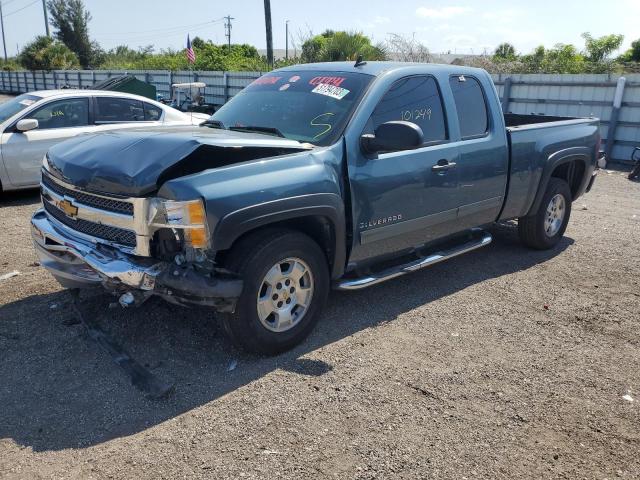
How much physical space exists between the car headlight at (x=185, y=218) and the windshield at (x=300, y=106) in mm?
1190

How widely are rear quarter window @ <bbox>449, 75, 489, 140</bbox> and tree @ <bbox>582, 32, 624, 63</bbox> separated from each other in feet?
82.1

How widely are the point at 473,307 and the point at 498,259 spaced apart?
4.97 feet

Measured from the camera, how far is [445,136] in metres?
4.88

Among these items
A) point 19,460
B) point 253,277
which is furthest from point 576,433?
point 19,460

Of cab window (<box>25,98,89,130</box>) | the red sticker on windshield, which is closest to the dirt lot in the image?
the red sticker on windshield

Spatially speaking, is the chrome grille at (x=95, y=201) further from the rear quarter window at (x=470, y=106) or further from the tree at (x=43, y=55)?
the tree at (x=43, y=55)

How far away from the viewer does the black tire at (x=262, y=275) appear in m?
3.58

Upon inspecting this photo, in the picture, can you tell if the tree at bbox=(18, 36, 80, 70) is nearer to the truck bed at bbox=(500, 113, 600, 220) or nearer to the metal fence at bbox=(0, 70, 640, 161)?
the metal fence at bbox=(0, 70, 640, 161)

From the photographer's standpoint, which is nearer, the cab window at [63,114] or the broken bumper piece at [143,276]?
the broken bumper piece at [143,276]

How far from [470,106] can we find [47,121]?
245 inches

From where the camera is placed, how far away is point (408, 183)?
446 cm

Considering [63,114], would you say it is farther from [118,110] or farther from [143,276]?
[143,276]

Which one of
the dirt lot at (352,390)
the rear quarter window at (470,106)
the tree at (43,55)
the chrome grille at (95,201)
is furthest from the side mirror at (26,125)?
the tree at (43,55)

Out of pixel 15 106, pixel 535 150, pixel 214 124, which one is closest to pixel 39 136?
pixel 15 106
